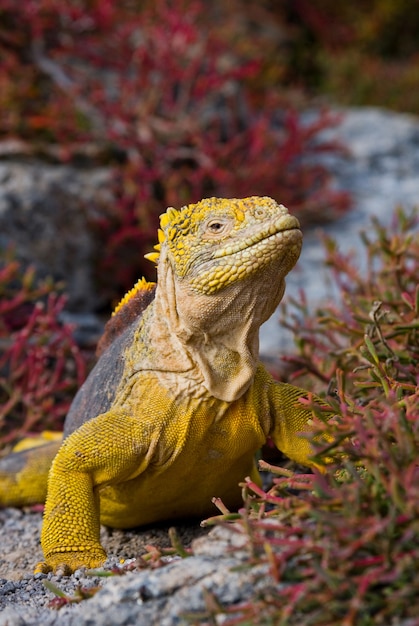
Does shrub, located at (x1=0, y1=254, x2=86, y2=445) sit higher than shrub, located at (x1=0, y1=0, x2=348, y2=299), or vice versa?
shrub, located at (x1=0, y1=0, x2=348, y2=299)

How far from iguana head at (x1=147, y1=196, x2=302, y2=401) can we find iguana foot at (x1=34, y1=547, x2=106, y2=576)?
0.80 m

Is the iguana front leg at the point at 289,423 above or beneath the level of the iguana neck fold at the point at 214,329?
beneath

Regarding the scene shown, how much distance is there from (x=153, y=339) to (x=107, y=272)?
4.97m

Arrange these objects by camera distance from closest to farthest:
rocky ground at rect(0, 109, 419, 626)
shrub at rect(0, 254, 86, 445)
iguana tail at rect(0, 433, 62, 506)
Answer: rocky ground at rect(0, 109, 419, 626)
iguana tail at rect(0, 433, 62, 506)
shrub at rect(0, 254, 86, 445)

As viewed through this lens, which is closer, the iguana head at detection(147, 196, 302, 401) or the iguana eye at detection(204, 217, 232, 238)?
the iguana head at detection(147, 196, 302, 401)

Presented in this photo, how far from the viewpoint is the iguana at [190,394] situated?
10.5ft

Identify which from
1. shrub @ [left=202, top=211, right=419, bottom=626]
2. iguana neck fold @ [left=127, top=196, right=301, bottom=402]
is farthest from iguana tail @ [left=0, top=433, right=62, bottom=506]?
shrub @ [left=202, top=211, right=419, bottom=626]

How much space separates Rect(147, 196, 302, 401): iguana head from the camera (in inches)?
123

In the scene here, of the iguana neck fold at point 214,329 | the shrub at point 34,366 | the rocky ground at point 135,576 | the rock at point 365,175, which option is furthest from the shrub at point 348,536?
the rock at point 365,175

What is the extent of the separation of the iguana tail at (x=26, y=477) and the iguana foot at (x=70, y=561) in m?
1.28

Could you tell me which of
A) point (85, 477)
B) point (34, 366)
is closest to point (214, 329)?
point (85, 477)

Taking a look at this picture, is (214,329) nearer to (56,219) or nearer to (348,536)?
(348,536)

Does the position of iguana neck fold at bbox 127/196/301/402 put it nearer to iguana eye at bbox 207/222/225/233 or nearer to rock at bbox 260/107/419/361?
iguana eye at bbox 207/222/225/233

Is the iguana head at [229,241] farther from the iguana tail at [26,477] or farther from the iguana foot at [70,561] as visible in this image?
the iguana tail at [26,477]
